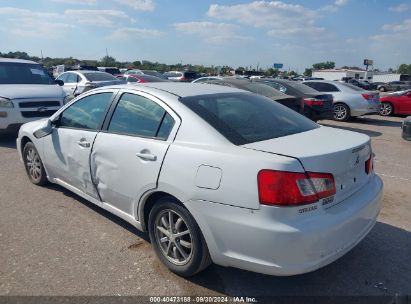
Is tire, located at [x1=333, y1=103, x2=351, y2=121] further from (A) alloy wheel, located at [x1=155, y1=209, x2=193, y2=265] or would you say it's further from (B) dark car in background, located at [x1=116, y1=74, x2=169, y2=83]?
(A) alloy wheel, located at [x1=155, y1=209, x2=193, y2=265]

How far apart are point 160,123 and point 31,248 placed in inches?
70.1

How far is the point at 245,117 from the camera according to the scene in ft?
10.3

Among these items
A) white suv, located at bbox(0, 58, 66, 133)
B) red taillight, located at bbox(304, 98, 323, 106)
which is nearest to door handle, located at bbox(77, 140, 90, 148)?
white suv, located at bbox(0, 58, 66, 133)

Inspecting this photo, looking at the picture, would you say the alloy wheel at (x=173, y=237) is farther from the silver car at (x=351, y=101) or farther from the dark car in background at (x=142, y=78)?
the dark car in background at (x=142, y=78)

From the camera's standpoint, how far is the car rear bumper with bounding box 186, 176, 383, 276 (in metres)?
2.29

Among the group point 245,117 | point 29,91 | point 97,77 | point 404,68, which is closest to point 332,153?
point 245,117

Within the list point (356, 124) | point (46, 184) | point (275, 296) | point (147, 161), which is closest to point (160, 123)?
point (147, 161)

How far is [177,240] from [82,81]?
11357mm

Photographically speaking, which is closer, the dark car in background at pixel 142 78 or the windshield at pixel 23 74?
the windshield at pixel 23 74

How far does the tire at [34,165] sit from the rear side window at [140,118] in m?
1.92

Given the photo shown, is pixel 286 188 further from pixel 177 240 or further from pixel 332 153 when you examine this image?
pixel 177 240

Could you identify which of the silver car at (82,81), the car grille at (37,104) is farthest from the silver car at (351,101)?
the car grille at (37,104)

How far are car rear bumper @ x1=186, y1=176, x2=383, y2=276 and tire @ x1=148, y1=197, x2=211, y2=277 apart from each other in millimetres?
121

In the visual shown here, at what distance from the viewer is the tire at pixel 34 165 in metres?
4.85
